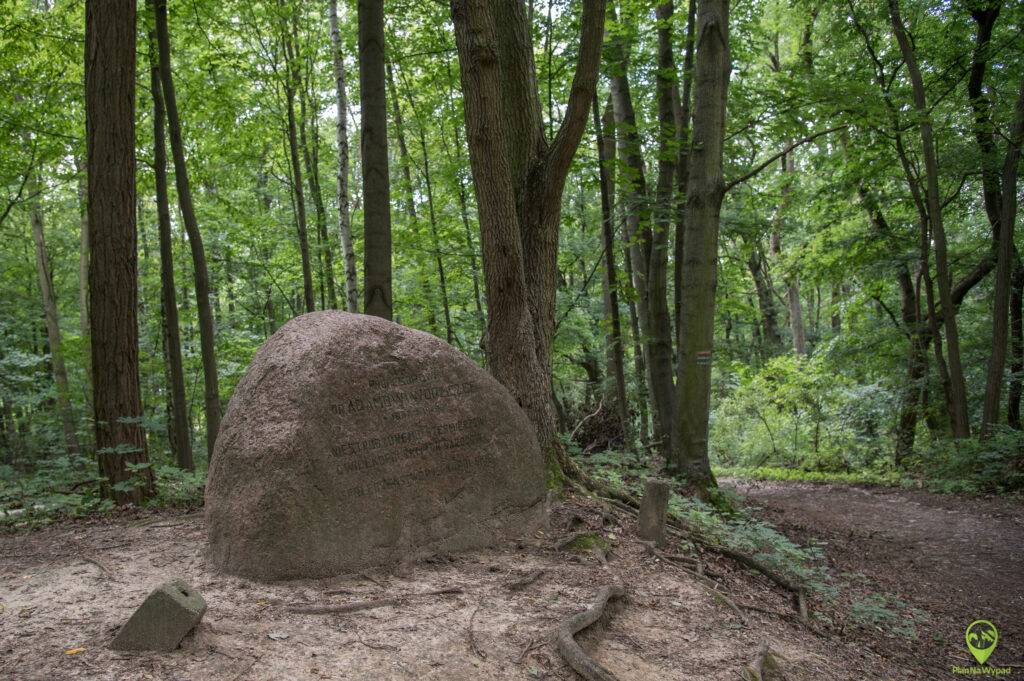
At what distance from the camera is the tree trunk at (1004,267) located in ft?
36.2

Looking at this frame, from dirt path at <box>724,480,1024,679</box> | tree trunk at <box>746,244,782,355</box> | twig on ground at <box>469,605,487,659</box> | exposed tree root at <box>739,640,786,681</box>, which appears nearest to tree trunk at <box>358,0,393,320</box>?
twig on ground at <box>469,605,487,659</box>

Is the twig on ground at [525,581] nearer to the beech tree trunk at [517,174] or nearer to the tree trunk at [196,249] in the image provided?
the beech tree trunk at [517,174]

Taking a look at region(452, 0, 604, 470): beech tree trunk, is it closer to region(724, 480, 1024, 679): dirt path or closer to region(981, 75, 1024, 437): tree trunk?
region(724, 480, 1024, 679): dirt path

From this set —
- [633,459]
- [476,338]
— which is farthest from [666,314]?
[476,338]

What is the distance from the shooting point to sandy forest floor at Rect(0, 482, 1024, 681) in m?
3.27

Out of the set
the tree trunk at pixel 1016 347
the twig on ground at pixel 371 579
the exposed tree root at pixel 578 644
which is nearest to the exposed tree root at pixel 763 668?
the exposed tree root at pixel 578 644

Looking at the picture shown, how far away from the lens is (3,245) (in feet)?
57.4

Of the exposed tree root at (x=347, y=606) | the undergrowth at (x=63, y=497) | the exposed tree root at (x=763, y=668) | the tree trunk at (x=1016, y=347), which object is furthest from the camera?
the tree trunk at (x=1016, y=347)

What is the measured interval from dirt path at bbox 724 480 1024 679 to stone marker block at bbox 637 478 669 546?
1563 mm

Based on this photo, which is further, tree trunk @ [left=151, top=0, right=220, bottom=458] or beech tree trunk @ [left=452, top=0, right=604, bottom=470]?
tree trunk @ [left=151, top=0, right=220, bottom=458]

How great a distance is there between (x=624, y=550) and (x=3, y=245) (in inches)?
779

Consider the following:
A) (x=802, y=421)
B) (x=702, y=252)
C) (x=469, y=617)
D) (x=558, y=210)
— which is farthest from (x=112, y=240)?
(x=802, y=421)

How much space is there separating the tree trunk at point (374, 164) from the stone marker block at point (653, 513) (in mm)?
3778

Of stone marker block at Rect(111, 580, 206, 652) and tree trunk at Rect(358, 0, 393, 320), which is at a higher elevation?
tree trunk at Rect(358, 0, 393, 320)
